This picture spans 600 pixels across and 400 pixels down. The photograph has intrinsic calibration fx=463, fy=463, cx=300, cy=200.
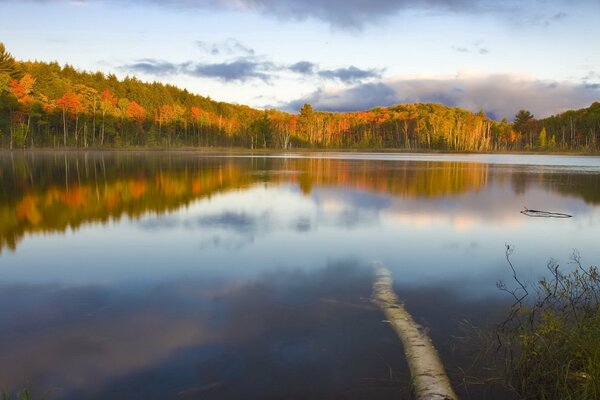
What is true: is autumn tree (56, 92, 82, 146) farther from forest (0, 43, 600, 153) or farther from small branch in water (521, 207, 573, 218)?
small branch in water (521, 207, 573, 218)

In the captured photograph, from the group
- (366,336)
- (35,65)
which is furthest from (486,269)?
(35,65)

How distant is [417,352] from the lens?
524 cm

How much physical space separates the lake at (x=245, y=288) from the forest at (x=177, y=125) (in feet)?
218

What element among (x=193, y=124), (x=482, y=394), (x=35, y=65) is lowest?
(x=482, y=394)

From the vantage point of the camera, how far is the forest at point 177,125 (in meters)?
73.2

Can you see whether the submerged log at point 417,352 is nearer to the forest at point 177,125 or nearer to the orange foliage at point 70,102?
the forest at point 177,125

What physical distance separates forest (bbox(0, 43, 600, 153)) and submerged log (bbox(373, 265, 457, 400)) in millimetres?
73352

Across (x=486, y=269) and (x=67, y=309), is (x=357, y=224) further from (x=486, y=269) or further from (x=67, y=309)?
(x=67, y=309)

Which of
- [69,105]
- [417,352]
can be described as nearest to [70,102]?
[69,105]

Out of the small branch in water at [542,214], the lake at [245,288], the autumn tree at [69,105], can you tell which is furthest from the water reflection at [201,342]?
the autumn tree at [69,105]

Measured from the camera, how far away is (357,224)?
516 inches

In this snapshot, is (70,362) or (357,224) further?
(357,224)

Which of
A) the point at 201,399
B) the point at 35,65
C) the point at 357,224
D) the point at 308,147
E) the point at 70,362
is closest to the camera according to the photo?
the point at 201,399

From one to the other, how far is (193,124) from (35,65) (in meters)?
32.6
